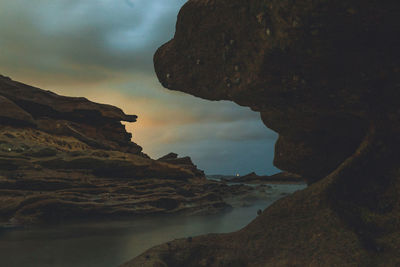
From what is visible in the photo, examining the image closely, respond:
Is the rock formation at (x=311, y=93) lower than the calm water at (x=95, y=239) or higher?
higher

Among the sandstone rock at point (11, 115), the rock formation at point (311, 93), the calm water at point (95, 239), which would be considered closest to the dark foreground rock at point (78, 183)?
the sandstone rock at point (11, 115)

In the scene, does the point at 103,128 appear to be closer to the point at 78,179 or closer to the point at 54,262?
the point at 78,179

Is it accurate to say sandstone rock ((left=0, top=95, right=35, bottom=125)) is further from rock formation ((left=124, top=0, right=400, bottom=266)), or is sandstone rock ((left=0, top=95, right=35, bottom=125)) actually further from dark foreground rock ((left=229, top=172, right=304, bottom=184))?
Result: dark foreground rock ((left=229, top=172, right=304, bottom=184))

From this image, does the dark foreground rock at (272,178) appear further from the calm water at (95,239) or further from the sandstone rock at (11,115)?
the sandstone rock at (11,115)

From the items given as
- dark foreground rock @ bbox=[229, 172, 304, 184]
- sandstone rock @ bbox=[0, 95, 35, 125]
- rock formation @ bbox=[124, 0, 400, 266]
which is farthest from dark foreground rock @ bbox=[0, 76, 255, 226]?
dark foreground rock @ bbox=[229, 172, 304, 184]

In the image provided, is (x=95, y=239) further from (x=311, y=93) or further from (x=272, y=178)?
(x=272, y=178)

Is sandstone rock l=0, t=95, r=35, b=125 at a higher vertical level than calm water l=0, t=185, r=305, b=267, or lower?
higher

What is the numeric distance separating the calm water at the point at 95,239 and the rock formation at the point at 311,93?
9.26 feet

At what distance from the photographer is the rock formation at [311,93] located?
3031 millimetres

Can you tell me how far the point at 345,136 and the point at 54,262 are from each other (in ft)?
19.9

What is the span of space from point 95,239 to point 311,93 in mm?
6685

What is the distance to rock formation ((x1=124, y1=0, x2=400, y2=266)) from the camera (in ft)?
9.95

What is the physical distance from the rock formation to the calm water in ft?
9.26

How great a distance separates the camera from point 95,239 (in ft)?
25.7
